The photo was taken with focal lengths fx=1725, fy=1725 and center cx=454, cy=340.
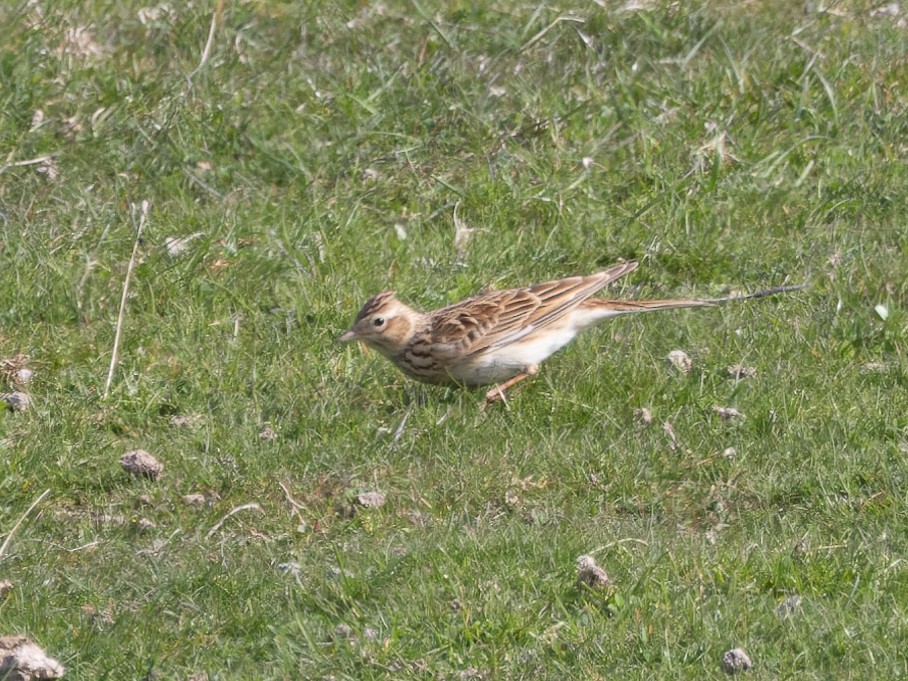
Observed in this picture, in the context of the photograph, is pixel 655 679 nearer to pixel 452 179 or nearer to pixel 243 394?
pixel 243 394

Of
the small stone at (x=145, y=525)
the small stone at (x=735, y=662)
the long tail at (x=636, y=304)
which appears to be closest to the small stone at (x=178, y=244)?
the long tail at (x=636, y=304)

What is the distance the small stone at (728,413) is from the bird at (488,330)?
1046 mm

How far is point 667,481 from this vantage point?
8102 millimetres

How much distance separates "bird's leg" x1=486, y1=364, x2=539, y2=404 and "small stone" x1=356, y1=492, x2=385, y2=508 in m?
1.14

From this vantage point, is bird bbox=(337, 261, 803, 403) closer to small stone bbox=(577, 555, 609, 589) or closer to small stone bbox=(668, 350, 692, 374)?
small stone bbox=(668, 350, 692, 374)

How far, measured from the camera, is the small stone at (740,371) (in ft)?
29.5

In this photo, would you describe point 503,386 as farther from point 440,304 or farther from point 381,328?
point 440,304

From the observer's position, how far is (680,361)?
918cm

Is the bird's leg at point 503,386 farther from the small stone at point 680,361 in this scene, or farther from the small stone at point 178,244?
the small stone at point 178,244

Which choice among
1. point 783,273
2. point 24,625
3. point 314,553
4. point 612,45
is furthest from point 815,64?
point 24,625

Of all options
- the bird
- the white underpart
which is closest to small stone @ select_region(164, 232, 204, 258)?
the bird

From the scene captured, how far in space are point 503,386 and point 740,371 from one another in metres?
1.24

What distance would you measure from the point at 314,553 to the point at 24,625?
1303 millimetres

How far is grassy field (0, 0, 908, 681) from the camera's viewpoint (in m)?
6.83
